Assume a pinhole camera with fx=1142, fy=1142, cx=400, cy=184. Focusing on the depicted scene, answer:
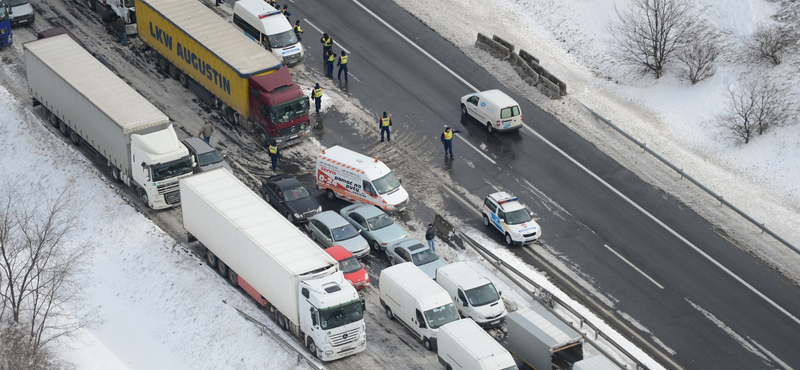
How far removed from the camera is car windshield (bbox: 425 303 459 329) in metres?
43.3

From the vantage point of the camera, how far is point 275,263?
42875 millimetres

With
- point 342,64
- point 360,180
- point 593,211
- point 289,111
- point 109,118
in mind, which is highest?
point 109,118

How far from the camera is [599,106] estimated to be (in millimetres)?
60938

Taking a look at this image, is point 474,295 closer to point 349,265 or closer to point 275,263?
point 349,265

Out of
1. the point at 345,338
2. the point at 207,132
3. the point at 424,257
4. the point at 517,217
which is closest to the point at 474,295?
the point at 424,257

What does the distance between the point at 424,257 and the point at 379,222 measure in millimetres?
3260

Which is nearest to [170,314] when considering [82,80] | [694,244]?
[82,80]

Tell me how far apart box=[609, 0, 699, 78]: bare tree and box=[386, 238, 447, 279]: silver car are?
21.2m

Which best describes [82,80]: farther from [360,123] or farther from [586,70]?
[586,70]

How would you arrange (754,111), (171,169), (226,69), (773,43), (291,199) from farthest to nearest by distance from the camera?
(773,43)
(754,111)
(226,69)
(291,199)
(171,169)

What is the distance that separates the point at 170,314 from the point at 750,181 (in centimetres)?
2834

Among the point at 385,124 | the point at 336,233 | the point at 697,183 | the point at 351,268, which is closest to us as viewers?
the point at 351,268

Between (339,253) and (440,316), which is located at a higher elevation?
(339,253)

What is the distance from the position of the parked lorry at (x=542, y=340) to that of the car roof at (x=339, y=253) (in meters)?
7.15
